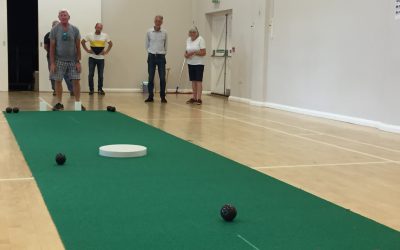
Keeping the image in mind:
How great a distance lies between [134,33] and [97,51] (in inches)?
52.7

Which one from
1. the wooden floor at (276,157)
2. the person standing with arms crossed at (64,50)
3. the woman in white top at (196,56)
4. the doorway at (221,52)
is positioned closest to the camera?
the wooden floor at (276,157)

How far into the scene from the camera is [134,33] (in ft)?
39.2

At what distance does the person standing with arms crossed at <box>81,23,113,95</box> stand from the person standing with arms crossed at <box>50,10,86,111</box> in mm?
3831

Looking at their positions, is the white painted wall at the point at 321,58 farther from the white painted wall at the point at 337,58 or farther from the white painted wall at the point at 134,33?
the white painted wall at the point at 134,33

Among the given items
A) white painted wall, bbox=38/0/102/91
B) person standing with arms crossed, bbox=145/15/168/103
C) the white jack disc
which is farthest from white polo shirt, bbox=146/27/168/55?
the white jack disc

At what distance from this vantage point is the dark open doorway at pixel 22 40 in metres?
12.7

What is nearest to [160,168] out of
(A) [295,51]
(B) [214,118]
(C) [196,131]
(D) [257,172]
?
(D) [257,172]

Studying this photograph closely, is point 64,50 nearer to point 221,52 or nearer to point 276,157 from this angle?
point 276,157

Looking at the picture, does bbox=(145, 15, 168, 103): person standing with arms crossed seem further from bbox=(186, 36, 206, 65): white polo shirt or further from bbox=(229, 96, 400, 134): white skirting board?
bbox=(229, 96, 400, 134): white skirting board

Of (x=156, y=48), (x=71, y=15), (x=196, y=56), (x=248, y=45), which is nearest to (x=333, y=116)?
(x=196, y=56)

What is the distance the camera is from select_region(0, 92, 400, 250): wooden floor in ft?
8.24

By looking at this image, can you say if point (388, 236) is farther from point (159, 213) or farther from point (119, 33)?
point (119, 33)

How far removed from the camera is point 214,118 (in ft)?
23.0

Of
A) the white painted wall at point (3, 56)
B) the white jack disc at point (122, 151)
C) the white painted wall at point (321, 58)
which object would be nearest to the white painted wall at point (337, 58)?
the white painted wall at point (321, 58)
